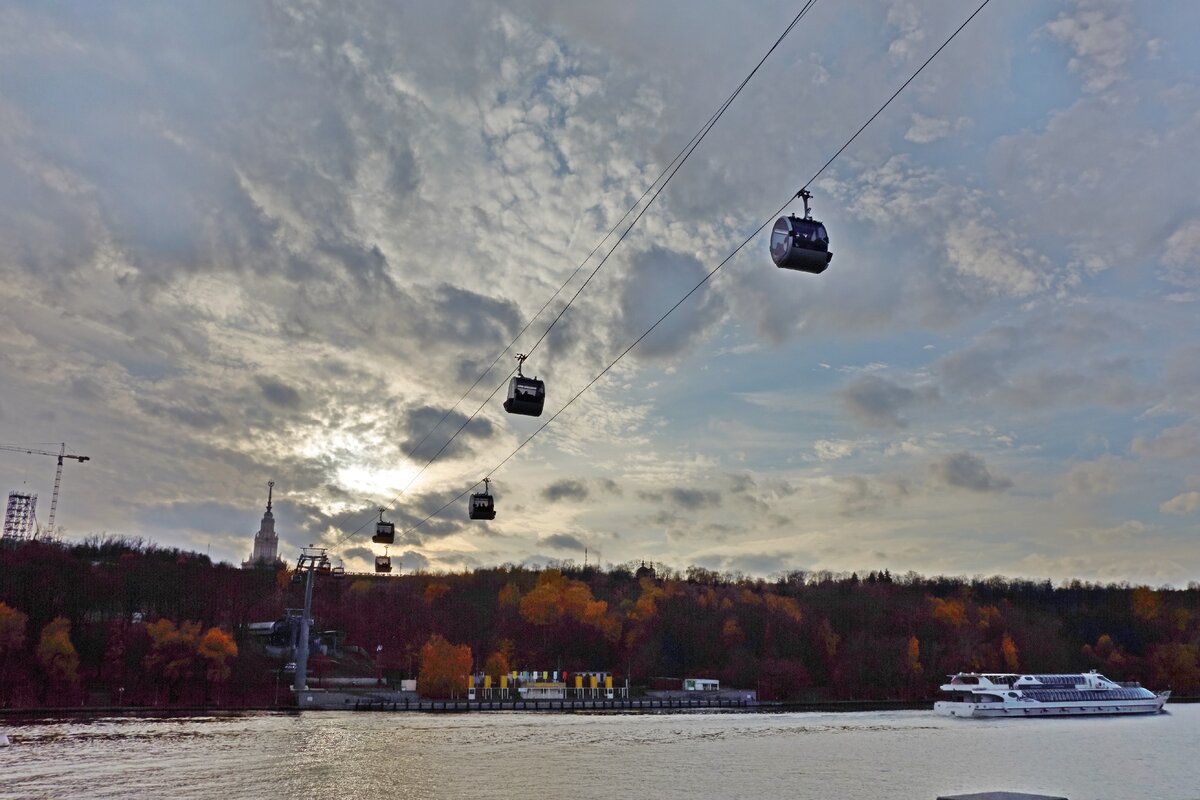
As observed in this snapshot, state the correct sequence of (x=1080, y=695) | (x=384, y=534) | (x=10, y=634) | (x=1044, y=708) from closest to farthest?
1. (x=384, y=534)
2. (x=10, y=634)
3. (x=1044, y=708)
4. (x=1080, y=695)

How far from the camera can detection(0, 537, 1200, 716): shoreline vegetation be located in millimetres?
108812

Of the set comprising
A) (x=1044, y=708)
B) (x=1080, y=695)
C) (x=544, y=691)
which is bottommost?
(x=1044, y=708)

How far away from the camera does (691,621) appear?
150 meters

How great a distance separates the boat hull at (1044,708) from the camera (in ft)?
337

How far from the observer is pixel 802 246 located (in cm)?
1841

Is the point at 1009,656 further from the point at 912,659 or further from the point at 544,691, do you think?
the point at 544,691

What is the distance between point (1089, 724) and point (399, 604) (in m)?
107

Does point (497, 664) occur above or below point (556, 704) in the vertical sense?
above

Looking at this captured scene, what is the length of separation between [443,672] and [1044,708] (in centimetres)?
7136

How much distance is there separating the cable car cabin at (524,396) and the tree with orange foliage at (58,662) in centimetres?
9226

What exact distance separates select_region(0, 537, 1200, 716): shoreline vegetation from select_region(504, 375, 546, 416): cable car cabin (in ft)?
252

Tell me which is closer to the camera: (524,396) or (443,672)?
(524,396)

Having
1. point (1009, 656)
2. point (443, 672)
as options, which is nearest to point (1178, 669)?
point (1009, 656)

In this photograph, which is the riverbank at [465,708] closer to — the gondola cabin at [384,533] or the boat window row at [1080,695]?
the boat window row at [1080,695]
